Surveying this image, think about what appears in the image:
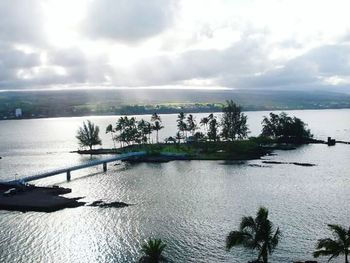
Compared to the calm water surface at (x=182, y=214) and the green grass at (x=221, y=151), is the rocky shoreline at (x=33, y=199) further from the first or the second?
the green grass at (x=221, y=151)

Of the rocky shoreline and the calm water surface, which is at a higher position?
the rocky shoreline

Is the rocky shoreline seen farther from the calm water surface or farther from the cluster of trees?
the cluster of trees

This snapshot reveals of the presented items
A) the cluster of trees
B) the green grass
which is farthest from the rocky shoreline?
the green grass

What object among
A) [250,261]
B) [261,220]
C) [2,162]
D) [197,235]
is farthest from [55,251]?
[2,162]

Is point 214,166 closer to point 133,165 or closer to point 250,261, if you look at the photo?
point 133,165

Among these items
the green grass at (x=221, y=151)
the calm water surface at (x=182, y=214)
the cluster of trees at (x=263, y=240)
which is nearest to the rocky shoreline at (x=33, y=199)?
the calm water surface at (x=182, y=214)

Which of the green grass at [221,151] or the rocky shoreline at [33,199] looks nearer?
the rocky shoreline at [33,199]

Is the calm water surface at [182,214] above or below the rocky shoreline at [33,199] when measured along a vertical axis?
below

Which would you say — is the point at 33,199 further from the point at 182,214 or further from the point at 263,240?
the point at 263,240
